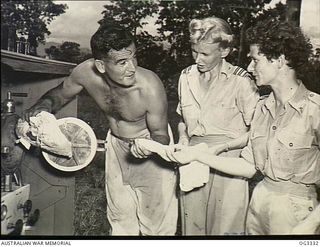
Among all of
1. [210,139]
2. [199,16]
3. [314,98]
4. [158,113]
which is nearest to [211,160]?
[210,139]

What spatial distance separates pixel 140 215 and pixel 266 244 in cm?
60

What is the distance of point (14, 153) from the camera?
3057 mm

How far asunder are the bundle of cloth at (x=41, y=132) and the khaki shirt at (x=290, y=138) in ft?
2.99

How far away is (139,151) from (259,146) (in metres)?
0.56

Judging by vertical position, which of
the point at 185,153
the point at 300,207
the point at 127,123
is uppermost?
the point at 127,123

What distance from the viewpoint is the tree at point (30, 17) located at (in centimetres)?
304

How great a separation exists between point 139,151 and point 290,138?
0.70 m

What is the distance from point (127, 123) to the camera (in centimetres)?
305

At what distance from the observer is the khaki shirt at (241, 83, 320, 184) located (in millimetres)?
2988

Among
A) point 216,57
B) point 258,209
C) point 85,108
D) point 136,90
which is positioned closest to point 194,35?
point 216,57

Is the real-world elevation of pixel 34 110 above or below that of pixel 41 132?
above

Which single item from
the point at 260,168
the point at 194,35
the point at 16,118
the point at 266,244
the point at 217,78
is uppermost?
the point at 194,35

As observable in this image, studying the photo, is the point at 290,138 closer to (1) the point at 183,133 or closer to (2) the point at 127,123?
(1) the point at 183,133

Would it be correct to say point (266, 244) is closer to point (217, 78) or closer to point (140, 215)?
point (140, 215)
